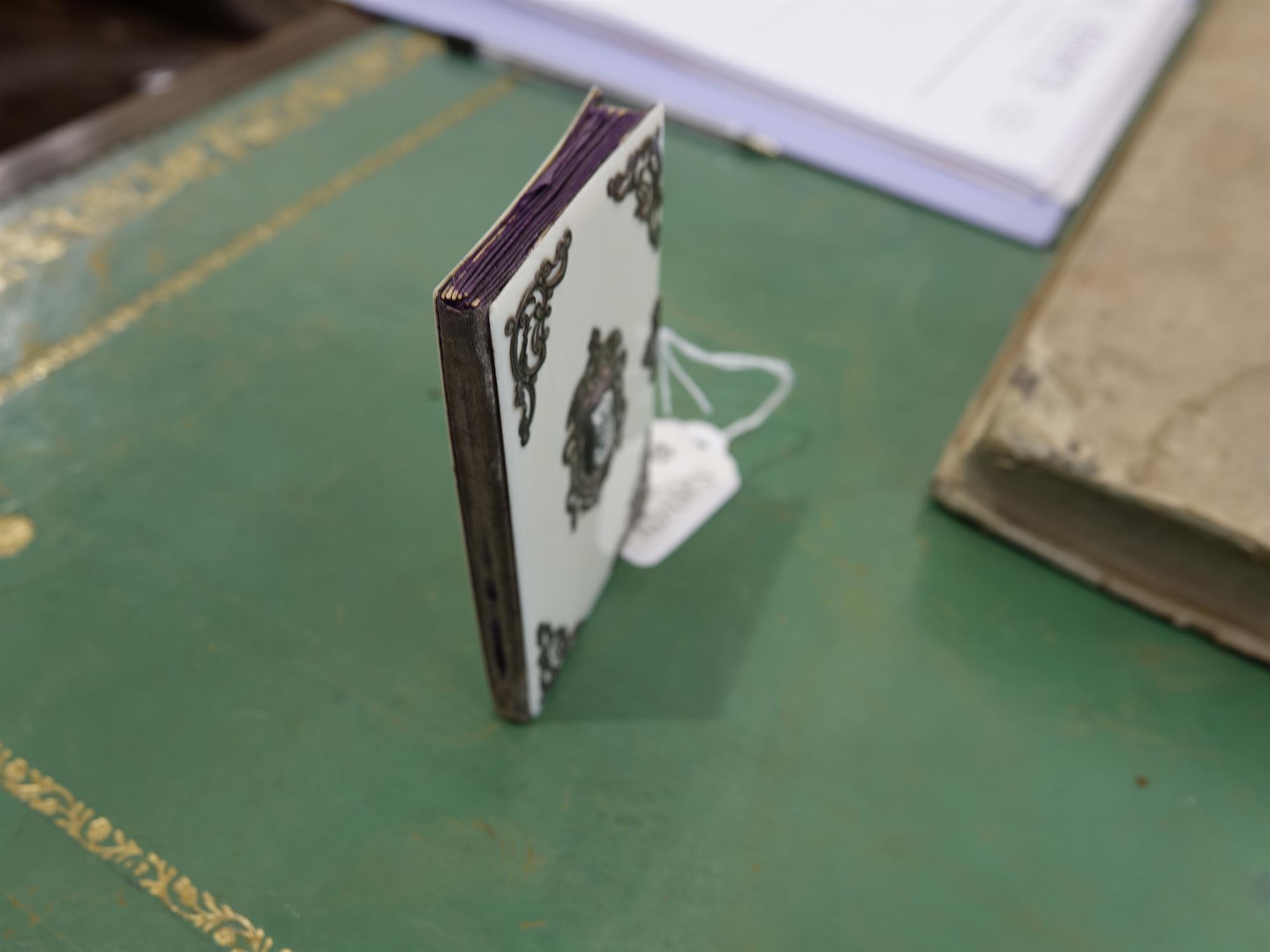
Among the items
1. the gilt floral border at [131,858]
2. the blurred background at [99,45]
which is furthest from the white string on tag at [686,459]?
the blurred background at [99,45]

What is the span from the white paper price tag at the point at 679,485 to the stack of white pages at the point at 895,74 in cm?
46

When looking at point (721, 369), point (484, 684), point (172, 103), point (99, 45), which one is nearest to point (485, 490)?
point (484, 684)

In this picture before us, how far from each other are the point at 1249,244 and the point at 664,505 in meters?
0.60

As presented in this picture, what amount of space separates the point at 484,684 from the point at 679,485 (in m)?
0.23

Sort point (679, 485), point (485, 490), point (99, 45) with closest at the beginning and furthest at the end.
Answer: point (485, 490) → point (679, 485) → point (99, 45)

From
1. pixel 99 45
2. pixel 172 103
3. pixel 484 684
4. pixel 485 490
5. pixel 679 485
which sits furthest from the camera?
pixel 99 45

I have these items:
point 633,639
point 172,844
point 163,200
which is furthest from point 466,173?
point 172,844

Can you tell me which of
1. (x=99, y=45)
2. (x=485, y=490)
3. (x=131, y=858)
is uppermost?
(x=485, y=490)

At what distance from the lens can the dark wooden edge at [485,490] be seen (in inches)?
15.8

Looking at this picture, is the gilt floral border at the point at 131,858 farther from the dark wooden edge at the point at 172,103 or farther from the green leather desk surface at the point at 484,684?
the dark wooden edge at the point at 172,103

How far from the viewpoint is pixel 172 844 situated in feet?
1.80

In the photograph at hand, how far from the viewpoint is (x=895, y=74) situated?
1.15 metres

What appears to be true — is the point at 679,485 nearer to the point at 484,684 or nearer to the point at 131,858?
the point at 484,684

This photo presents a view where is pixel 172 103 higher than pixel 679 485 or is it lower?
higher
